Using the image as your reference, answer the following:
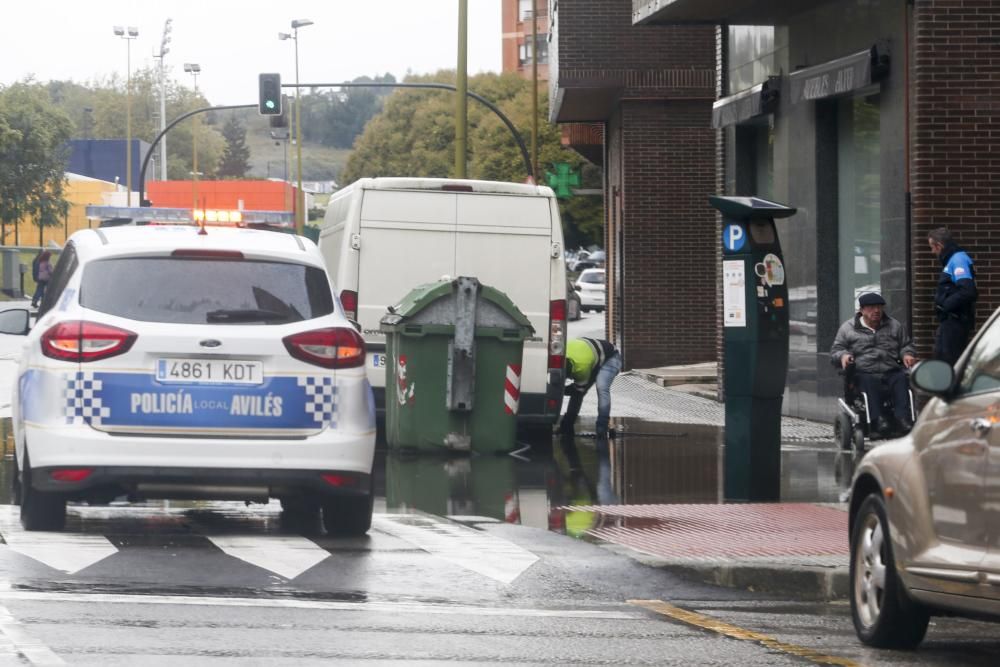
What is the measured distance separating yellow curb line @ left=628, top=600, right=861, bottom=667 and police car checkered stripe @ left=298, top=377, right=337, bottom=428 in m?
2.08

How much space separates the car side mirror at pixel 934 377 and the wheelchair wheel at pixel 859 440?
26.8ft

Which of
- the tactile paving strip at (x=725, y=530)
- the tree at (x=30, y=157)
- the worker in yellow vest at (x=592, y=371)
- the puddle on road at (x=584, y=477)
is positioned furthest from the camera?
the tree at (x=30, y=157)

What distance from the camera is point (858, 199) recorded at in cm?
1853

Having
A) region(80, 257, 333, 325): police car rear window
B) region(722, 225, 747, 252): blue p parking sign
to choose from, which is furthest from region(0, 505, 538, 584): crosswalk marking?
region(722, 225, 747, 252): blue p parking sign

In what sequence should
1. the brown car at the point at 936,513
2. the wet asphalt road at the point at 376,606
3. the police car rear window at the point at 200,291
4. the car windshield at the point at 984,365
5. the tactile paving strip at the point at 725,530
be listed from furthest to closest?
the tactile paving strip at the point at 725,530 < the police car rear window at the point at 200,291 < the wet asphalt road at the point at 376,606 < the car windshield at the point at 984,365 < the brown car at the point at 936,513

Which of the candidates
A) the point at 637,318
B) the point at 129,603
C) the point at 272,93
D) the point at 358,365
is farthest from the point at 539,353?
the point at 272,93

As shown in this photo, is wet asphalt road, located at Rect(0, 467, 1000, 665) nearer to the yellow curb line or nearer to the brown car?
the yellow curb line

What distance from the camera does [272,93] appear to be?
37.4 m

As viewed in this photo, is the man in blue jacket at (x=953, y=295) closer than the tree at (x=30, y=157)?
Yes

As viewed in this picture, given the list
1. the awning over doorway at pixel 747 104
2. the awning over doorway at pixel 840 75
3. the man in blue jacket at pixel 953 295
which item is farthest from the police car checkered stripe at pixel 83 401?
the awning over doorway at pixel 747 104

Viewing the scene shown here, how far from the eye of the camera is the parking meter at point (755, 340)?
12359mm

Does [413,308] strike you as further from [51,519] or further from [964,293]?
[51,519]

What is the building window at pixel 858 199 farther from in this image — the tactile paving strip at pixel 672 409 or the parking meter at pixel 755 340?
the parking meter at pixel 755 340

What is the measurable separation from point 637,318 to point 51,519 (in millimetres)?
20140
